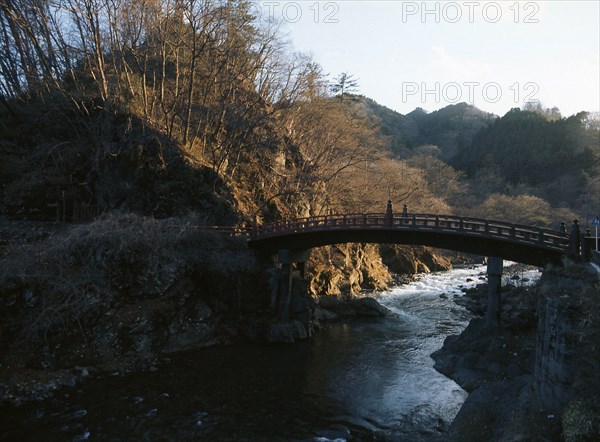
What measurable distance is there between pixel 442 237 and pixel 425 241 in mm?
1112

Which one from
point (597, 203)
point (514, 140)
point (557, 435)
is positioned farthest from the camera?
point (514, 140)

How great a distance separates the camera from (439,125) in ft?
379

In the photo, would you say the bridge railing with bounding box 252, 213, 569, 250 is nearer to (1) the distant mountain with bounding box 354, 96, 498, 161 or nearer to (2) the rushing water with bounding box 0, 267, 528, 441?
(2) the rushing water with bounding box 0, 267, 528, 441

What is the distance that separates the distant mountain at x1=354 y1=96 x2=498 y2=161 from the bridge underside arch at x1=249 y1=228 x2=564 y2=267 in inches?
2783

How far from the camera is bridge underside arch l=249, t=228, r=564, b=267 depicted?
65.6 ft

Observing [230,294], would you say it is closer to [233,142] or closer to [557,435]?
[233,142]

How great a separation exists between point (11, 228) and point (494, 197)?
60.9 meters

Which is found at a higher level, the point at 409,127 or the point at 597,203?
the point at 409,127

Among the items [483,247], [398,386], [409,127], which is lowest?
[398,386]

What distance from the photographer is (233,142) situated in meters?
35.6

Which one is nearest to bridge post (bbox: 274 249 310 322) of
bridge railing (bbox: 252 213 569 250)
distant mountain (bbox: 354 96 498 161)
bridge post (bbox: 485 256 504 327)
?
bridge railing (bbox: 252 213 569 250)

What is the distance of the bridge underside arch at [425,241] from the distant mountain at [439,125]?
70683 mm

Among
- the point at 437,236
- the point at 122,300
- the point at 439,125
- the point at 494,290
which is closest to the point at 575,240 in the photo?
the point at 494,290

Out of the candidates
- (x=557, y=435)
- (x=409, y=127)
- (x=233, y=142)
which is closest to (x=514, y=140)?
(x=409, y=127)
